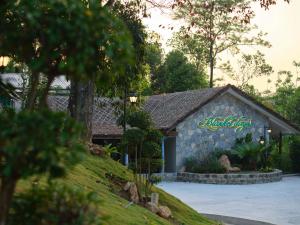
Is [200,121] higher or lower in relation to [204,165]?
higher

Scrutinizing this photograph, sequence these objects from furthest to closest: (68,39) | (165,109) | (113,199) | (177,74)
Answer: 1. (177,74)
2. (165,109)
3. (113,199)
4. (68,39)

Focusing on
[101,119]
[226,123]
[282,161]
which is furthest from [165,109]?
[282,161]

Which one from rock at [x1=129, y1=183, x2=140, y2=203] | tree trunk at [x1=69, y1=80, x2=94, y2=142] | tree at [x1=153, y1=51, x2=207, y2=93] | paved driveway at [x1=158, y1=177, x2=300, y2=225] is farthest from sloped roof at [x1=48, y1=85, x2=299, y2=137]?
rock at [x1=129, y1=183, x2=140, y2=203]

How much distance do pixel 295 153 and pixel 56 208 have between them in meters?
27.0

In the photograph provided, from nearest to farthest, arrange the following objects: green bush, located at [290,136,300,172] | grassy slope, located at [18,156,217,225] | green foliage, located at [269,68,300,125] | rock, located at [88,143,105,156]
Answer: grassy slope, located at [18,156,217,225] → rock, located at [88,143,105,156] → green bush, located at [290,136,300,172] → green foliage, located at [269,68,300,125]

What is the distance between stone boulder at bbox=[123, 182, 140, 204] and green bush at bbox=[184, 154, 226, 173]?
50.6 feet

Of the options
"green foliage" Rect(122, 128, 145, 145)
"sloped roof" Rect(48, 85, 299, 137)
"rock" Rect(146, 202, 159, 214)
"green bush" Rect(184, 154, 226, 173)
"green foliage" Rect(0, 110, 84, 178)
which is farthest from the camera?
"sloped roof" Rect(48, 85, 299, 137)

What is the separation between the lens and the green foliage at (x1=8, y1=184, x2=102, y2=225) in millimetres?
3205

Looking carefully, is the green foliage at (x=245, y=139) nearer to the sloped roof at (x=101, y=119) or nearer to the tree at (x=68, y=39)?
the sloped roof at (x=101, y=119)

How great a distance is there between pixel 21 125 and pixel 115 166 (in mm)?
8950

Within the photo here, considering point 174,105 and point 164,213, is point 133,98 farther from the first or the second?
point 174,105

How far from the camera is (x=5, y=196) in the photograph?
121 inches

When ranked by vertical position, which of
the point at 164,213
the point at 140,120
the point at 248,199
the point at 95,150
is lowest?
the point at 248,199

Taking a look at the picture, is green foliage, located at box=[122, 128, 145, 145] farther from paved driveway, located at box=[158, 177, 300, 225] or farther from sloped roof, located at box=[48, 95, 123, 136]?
sloped roof, located at box=[48, 95, 123, 136]
